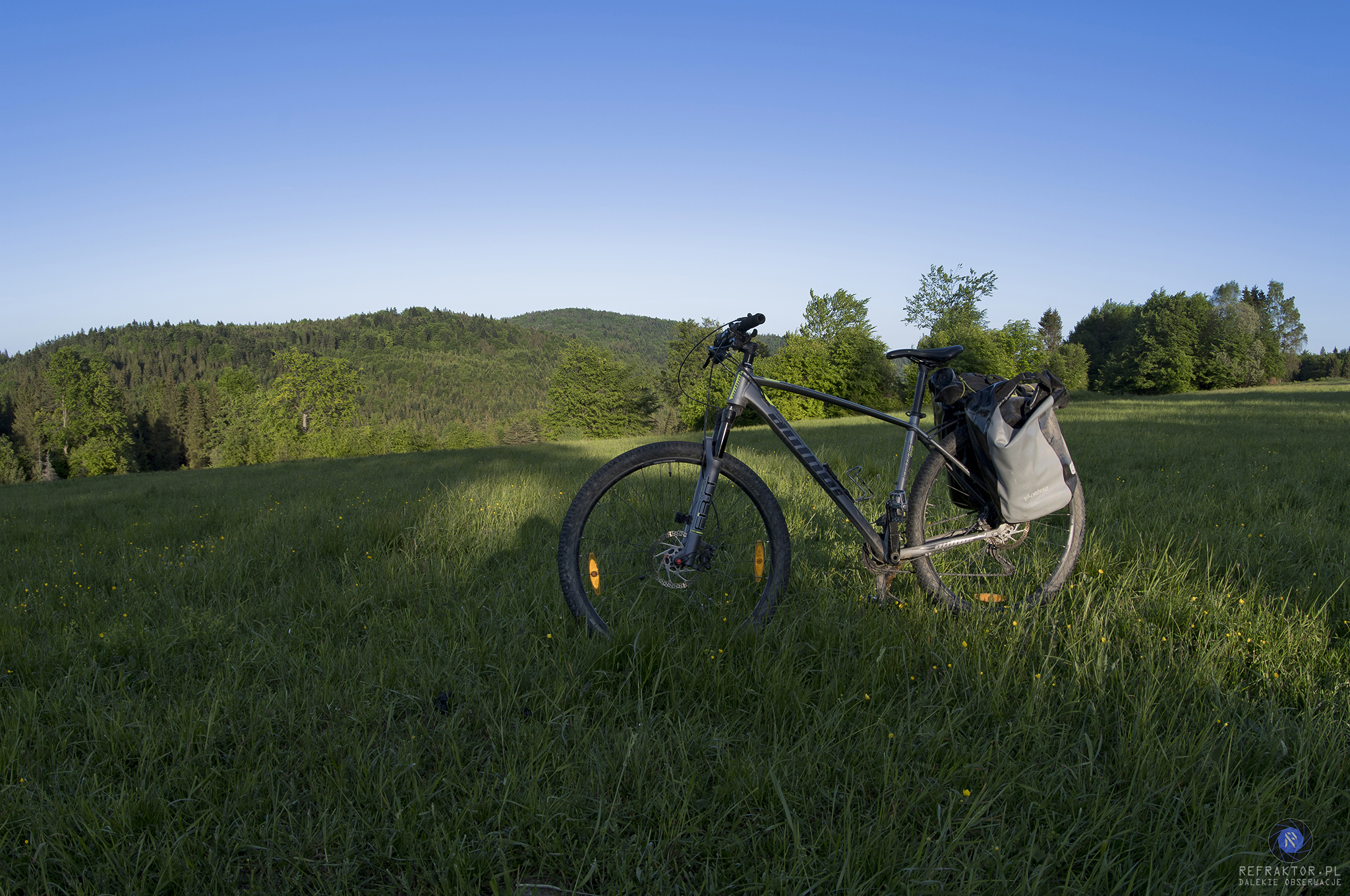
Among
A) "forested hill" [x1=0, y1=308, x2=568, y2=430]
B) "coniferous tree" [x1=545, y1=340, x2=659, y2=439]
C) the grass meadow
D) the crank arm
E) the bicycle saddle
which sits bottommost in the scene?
the grass meadow

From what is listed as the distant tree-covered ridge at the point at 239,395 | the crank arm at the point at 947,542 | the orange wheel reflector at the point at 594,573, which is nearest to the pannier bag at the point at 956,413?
the crank arm at the point at 947,542

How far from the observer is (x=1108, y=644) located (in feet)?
8.26

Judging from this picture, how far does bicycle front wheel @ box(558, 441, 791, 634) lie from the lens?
8.85 feet

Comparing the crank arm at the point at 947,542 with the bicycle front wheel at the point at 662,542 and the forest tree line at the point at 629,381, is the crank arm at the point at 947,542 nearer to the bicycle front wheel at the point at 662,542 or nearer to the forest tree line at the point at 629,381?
the bicycle front wheel at the point at 662,542

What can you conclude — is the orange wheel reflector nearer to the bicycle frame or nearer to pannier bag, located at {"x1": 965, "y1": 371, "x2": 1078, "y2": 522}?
the bicycle frame

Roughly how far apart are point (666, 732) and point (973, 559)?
2.19m

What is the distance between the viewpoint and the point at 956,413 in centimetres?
319

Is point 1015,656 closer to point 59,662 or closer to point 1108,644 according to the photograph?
point 1108,644

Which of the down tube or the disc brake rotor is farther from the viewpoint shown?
the down tube

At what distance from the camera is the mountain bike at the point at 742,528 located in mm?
2760

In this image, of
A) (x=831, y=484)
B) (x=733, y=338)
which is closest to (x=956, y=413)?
(x=831, y=484)

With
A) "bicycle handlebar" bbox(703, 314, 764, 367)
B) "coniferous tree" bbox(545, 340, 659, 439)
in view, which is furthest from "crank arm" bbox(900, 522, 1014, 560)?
"coniferous tree" bbox(545, 340, 659, 439)

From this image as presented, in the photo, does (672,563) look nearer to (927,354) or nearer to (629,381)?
(927,354)

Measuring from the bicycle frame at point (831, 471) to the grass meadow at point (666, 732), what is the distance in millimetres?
315
